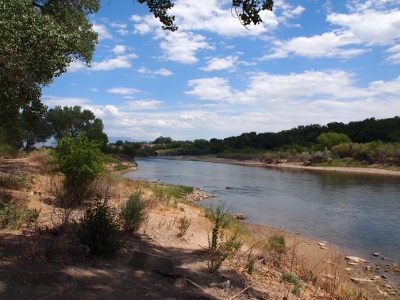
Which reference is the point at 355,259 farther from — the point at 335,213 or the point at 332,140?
the point at 332,140

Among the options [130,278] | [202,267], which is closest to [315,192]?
[202,267]

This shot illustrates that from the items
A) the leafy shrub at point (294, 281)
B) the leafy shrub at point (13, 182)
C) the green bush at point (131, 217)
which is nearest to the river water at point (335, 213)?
the leafy shrub at point (294, 281)

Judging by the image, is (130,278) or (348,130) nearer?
(130,278)

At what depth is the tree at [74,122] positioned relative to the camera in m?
52.0

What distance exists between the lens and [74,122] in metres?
53.4

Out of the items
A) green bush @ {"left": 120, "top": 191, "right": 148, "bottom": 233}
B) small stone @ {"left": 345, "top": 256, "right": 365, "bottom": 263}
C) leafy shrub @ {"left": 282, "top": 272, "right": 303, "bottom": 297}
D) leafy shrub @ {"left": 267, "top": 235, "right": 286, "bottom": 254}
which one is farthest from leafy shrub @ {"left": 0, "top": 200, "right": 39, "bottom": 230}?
small stone @ {"left": 345, "top": 256, "right": 365, "bottom": 263}

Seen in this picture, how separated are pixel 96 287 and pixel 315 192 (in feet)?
98.2

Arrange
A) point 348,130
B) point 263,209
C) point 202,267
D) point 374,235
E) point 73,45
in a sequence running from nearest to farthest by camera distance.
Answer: point 202,267, point 73,45, point 374,235, point 263,209, point 348,130

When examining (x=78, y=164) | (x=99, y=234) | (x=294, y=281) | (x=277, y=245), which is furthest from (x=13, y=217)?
(x=277, y=245)

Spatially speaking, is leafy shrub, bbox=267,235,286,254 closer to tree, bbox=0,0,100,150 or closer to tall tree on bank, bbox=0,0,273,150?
tall tree on bank, bbox=0,0,273,150

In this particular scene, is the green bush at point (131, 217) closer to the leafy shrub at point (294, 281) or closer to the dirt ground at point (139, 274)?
the dirt ground at point (139, 274)

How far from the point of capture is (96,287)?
195 inches

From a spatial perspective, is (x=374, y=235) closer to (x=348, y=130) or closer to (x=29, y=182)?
(x=29, y=182)

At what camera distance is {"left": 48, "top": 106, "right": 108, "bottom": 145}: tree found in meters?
52.0
